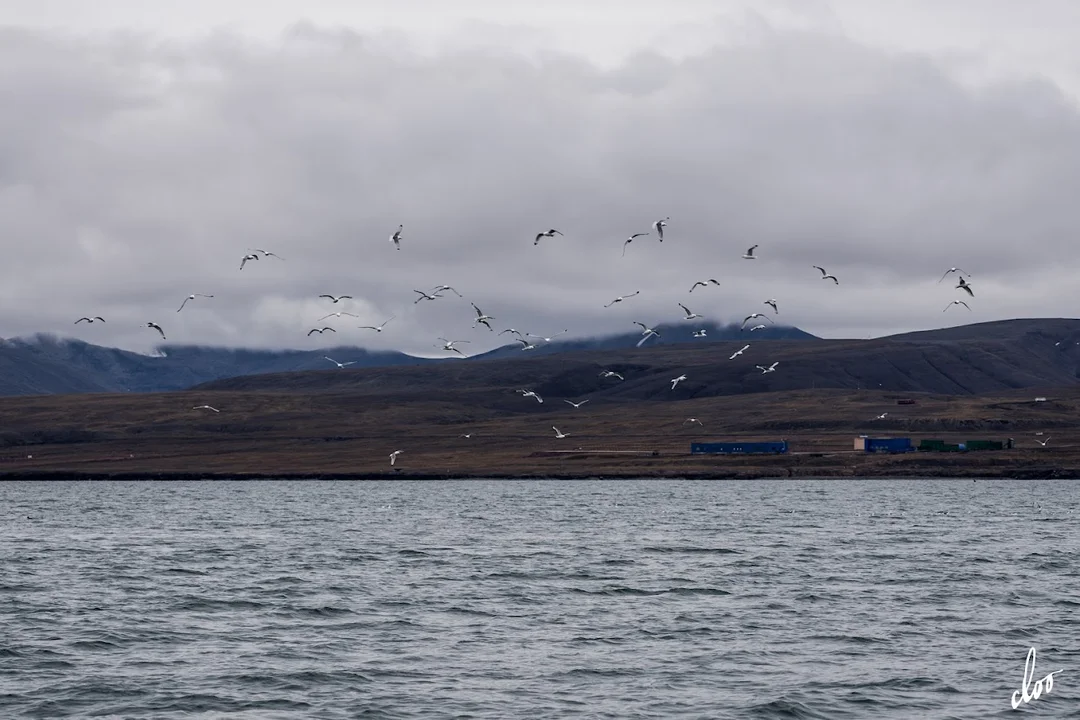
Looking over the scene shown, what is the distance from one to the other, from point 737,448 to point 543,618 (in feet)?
442

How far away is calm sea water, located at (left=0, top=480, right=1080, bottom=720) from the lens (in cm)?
3694

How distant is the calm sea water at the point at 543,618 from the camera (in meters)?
36.9

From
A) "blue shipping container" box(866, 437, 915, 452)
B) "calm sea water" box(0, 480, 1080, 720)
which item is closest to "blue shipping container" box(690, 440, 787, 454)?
"blue shipping container" box(866, 437, 915, 452)

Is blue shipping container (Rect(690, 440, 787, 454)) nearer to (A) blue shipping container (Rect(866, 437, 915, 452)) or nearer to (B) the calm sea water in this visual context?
(A) blue shipping container (Rect(866, 437, 915, 452))

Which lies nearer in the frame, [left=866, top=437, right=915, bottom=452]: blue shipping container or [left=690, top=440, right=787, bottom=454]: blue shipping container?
[left=866, top=437, right=915, bottom=452]: blue shipping container

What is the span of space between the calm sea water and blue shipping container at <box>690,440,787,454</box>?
260 feet

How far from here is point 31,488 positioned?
571 ft

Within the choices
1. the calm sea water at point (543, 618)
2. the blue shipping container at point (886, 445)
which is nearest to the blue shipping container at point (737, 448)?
the blue shipping container at point (886, 445)

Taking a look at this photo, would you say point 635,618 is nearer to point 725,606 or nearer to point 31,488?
point 725,606

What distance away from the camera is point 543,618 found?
4959cm

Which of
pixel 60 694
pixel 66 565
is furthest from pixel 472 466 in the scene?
pixel 60 694

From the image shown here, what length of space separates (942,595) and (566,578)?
16238 millimetres

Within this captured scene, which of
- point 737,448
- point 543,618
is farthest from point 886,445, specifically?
point 543,618

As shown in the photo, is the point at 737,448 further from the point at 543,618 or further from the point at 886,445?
the point at 543,618
